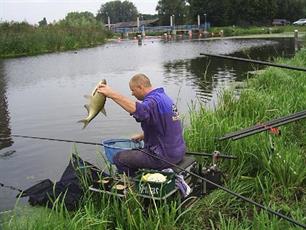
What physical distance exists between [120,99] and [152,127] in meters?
0.48

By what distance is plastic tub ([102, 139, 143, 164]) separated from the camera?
5693 millimetres

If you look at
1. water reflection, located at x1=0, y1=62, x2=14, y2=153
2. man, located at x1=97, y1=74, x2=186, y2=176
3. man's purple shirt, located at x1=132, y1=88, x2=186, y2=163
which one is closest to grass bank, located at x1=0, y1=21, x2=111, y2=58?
water reflection, located at x1=0, y1=62, x2=14, y2=153

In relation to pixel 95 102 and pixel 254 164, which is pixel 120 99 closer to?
pixel 95 102

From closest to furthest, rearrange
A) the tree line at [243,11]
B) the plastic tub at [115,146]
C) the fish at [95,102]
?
the fish at [95,102], the plastic tub at [115,146], the tree line at [243,11]

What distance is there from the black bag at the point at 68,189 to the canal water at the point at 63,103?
12.3 inches

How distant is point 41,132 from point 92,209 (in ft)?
20.5

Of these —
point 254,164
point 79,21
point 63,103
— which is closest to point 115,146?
point 254,164

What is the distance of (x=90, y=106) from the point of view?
519cm

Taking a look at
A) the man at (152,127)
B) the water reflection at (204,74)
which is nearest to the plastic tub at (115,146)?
the man at (152,127)

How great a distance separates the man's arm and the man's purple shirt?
0.06 meters

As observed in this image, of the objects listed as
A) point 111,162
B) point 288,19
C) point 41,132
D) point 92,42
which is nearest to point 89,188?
point 111,162

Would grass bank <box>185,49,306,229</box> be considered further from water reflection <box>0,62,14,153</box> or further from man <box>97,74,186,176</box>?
water reflection <box>0,62,14,153</box>

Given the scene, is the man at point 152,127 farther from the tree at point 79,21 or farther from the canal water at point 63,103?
the tree at point 79,21

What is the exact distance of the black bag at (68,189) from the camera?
16.7ft
